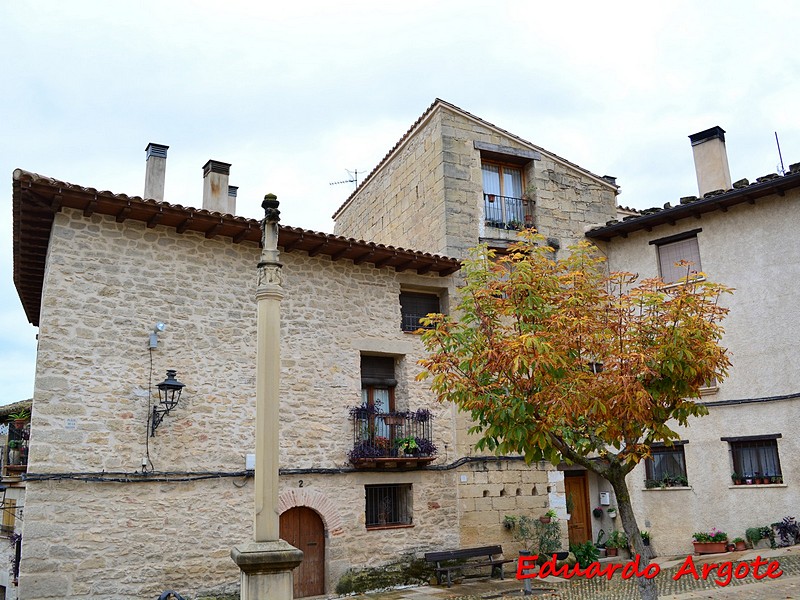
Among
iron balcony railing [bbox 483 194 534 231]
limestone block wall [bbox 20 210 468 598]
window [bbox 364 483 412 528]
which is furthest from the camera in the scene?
iron balcony railing [bbox 483 194 534 231]

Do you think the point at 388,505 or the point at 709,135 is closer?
the point at 388,505

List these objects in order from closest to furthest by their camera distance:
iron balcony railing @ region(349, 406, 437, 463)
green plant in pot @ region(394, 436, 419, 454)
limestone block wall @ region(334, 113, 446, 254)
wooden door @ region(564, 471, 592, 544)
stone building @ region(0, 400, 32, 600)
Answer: stone building @ region(0, 400, 32, 600) → iron balcony railing @ region(349, 406, 437, 463) → green plant in pot @ region(394, 436, 419, 454) → limestone block wall @ region(334, 113, 446, 254) → wooden door @ region(564, 471, 592, 544)

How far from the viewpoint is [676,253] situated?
15336mm

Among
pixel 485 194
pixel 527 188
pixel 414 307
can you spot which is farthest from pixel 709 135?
pixel 414 307

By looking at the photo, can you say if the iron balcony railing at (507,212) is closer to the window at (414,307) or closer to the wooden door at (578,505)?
the window at (414,307)

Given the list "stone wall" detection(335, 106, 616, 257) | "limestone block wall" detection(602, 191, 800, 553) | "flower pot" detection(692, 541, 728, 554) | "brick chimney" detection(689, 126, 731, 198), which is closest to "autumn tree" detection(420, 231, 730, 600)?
"stone wall" detection(335, 106, 616, 257)

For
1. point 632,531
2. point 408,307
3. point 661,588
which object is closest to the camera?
point 632,531

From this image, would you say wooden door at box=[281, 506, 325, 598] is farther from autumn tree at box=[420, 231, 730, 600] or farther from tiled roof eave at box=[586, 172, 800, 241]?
tiled roof eave at box=[586, 172, 800, 241]

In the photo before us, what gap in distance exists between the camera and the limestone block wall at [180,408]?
389 inches

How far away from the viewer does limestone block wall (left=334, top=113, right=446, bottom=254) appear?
15016 mm

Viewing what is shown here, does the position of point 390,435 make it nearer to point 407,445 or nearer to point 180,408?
point 407,445

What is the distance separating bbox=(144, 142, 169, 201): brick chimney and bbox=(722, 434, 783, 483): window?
11.9 meters

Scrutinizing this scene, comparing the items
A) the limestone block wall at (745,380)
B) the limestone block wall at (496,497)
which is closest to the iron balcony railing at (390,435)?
the limestone block wall at (496,497)

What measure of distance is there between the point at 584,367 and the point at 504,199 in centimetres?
757
